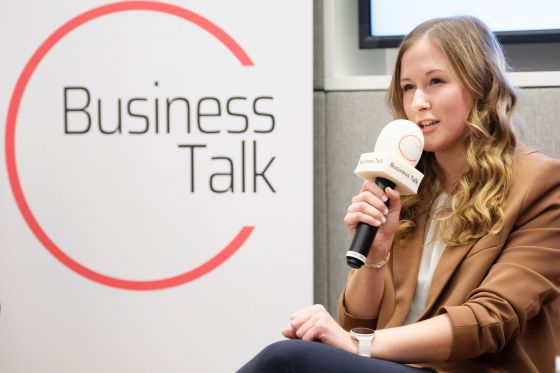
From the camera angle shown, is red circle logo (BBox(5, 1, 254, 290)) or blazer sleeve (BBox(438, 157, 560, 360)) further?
red circle logo (BBox(5, 1, 254, 290))

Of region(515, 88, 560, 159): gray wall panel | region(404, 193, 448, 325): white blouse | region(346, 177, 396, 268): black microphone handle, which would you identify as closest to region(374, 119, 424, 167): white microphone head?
region(346, 177, 396, 268): black microphone handle

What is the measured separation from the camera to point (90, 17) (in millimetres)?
2328

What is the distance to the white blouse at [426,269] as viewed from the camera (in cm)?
166

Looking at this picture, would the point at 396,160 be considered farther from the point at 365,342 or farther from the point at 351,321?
the point at 351,321

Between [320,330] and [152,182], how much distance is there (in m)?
1.03

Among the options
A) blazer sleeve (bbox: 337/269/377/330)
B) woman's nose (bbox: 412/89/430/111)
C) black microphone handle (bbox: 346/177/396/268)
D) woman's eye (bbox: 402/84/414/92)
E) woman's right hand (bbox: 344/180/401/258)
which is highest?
woman's eye (bbox: 402/84/414/92)

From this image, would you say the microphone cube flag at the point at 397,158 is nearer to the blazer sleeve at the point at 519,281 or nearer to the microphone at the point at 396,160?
the microphone at the point at 396,160

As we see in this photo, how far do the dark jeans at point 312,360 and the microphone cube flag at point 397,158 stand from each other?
311 millimetres

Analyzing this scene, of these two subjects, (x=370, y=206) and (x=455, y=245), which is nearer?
(x=370, y=206)

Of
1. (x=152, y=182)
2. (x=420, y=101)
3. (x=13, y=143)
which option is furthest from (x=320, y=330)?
(x=13, y=143)

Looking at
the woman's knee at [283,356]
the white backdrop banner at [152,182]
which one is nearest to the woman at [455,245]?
the woman's knee at [283,356]

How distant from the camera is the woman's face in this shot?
164 centimetres

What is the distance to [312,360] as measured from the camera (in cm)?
133

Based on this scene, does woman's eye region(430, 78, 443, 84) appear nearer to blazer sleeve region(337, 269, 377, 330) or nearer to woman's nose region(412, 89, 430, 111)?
woman's nose region(412, 89, 430, 111)
